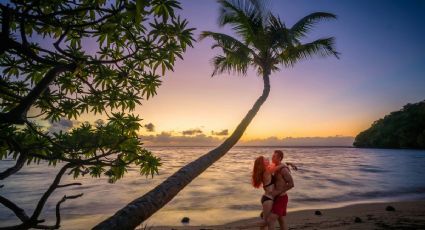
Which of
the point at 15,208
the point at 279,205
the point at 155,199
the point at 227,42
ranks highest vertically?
the point at 227,42

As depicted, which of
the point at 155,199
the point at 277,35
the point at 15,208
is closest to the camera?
the point at 15,208

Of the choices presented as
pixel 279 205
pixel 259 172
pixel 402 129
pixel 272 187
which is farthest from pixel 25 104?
pixel 402 129

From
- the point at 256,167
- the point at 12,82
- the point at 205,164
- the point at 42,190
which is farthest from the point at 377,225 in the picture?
the point at 42,190

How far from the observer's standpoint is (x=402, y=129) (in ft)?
254

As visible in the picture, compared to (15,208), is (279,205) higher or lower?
lower

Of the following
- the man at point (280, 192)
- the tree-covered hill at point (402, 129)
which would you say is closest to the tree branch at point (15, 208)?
the man at point (280, 192)

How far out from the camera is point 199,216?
458 inches

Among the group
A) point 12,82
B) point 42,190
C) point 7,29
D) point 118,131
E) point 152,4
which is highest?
point 152,4

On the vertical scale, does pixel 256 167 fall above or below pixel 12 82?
below

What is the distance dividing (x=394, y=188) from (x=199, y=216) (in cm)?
1447

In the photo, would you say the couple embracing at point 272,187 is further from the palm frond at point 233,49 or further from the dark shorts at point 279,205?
the palm frond at point 233,49

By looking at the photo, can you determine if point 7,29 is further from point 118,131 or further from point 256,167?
point 256,167

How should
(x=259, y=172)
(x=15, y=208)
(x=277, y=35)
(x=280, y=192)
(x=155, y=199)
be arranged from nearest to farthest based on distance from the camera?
(x=15, y=208)
(x=155, y=199)
(x=280, y=192)
(x=259, y=172)
(x=277, y=35)

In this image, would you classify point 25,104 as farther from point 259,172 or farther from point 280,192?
point 280,192
